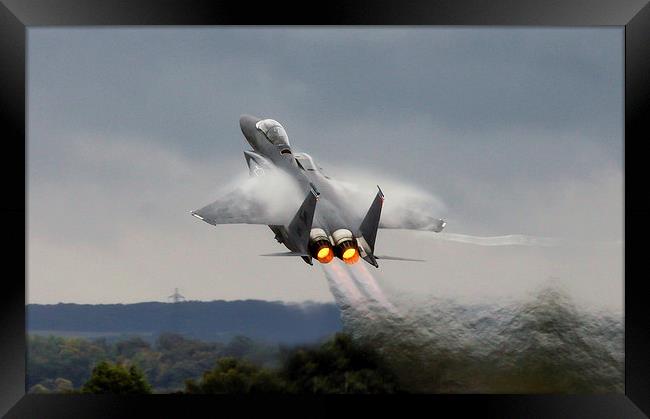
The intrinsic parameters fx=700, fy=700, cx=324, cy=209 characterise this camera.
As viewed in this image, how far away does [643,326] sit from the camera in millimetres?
10203

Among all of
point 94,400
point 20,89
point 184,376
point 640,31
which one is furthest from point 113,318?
point 640,31

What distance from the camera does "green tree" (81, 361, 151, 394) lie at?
26438mm

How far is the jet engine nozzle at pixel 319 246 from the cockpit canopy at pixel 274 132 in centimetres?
336

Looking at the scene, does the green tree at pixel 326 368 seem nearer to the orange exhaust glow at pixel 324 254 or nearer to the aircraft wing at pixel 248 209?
the aircraft wing at pixel 248 209

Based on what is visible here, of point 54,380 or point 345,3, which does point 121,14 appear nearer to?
point 345,3

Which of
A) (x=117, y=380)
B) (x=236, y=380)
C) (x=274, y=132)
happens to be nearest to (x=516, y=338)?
(x=274, y=132)

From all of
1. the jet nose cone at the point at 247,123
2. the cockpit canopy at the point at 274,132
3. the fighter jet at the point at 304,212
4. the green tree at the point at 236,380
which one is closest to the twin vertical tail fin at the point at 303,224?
the fighter jet at the point at 304,212

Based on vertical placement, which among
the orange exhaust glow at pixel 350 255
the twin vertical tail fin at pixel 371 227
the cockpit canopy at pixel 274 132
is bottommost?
the orange exhaust glow at pixel 350 255

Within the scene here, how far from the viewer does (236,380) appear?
80.7 ft

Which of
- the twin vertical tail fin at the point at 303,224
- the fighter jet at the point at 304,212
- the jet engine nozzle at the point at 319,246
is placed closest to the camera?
the twin vertical tail fin at the point at 303,224

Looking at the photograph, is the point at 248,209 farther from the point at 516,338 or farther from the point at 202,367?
the point at 202,367

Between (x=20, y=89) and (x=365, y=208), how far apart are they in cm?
736

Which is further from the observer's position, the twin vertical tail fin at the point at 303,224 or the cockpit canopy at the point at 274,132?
the cockpit canopy at the point at 274,132

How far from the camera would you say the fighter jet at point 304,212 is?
13375mm
